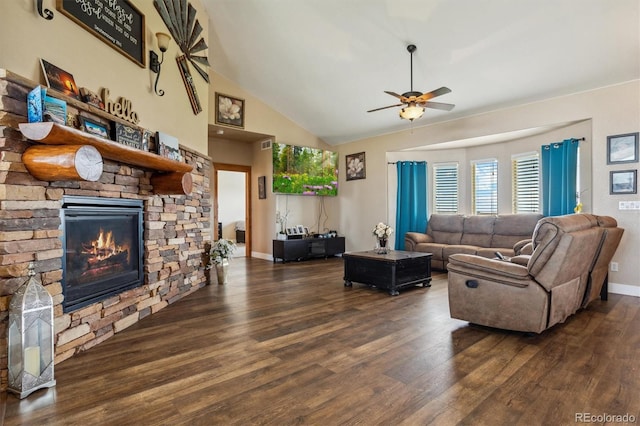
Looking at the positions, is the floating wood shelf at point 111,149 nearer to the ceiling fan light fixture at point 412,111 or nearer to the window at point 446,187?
the ceiling fan light fixture at point 412,111

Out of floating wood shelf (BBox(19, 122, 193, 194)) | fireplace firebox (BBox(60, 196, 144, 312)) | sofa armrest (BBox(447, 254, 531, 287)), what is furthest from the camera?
sofa armrest (BBox(447, 254, 531, 287))

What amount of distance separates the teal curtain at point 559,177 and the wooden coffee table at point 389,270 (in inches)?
88.8

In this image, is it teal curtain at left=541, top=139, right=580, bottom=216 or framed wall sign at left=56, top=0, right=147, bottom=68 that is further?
teal curtain at left=541, top=139, right=580, bottom=216

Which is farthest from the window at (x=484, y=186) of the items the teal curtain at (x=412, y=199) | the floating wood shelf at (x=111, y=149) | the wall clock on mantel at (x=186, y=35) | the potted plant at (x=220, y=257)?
the floating wood shelf at (x=111, y=149)

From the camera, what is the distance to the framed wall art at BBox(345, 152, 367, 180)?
7898 mm

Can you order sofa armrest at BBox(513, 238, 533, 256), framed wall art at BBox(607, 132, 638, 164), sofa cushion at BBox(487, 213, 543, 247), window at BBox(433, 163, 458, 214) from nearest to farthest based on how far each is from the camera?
framed wall art at BBox(607, 132, 638, 164) < sofa armrest at BBox(513, 238, 533, 256) < sofa cushion at BBox(487, 213, 543, 247) < window at BBox(433, 163, 458, 214)

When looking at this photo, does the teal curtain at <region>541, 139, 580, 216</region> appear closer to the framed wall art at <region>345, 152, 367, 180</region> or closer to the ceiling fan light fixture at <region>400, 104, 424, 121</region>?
the ceiling fan light fixture at <region>400, 104, 424, 121</region>

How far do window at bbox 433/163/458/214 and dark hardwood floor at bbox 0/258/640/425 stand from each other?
3.69 meters

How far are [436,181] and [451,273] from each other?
4.38 m

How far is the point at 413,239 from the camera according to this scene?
659 centimetres

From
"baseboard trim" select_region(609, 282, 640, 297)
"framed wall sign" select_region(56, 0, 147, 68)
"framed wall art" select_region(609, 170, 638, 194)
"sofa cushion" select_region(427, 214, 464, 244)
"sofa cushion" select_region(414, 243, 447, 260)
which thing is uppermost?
"framed wall sign" select_region(56, 0, 147, 68)

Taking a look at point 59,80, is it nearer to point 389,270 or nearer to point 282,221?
point 389,270

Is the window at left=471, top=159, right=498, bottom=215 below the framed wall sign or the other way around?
below

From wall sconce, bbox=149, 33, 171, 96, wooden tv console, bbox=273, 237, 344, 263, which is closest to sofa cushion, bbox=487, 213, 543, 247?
wooden tv console, bbox=273, 237, 344, 263
